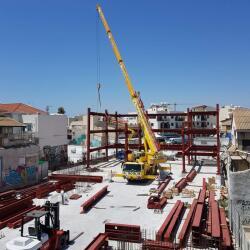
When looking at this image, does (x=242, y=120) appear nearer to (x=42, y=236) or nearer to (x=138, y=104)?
(x=138, y=104)

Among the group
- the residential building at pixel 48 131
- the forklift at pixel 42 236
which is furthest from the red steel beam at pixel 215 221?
the residential building at pixel 48 131

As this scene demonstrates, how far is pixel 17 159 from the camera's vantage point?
3341 cm

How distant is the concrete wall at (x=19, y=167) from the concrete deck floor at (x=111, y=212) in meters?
5.72

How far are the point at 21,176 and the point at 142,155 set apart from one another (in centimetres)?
1343

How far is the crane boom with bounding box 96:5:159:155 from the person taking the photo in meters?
39.0

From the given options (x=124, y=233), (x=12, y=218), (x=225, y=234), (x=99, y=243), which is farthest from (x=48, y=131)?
(x=225, y=234)

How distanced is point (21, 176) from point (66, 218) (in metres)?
13.3

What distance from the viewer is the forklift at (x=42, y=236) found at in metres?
12.3

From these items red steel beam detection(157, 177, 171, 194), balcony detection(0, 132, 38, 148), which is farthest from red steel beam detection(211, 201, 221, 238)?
balcony detection(0, 132, 38, 148)

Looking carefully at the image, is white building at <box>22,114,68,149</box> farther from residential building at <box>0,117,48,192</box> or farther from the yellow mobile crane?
the yellow mobile crane

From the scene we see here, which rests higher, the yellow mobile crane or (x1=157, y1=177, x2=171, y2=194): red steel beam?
the yellow mobile crane

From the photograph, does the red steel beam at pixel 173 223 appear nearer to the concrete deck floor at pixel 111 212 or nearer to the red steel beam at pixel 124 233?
the concrete deck floor at pixel 111 212

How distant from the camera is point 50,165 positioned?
149ft

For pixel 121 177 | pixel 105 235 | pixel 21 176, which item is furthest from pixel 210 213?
pixel 21 176
